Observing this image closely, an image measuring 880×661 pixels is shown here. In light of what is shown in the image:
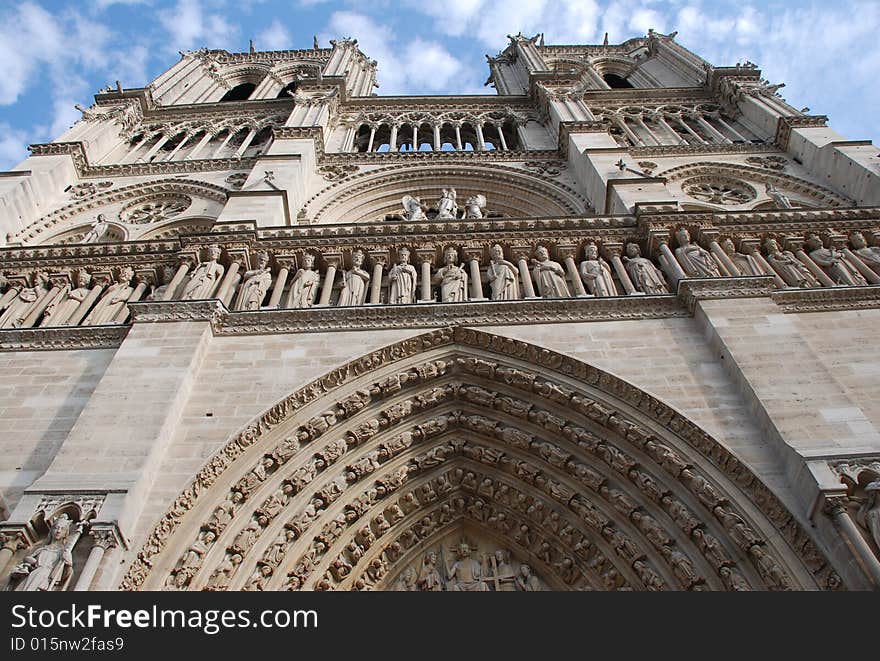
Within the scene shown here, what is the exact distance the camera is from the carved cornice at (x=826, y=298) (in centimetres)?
848

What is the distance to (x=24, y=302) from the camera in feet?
31.6

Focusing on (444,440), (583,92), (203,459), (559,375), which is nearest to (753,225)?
(559,375)

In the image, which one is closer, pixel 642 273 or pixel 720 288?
pixel 720 288

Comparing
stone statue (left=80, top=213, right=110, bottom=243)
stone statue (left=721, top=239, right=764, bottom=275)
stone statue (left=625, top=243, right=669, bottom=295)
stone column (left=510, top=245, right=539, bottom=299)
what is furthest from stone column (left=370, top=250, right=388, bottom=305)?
stone statue (left=80, top=213, right=110, bottom=243)

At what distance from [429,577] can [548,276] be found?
3.84m

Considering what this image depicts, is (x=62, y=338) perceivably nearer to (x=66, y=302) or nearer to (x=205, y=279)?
(x=66, y=302)

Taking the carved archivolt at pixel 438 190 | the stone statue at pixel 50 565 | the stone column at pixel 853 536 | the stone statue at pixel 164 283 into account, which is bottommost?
the stone column at pixel 853 536

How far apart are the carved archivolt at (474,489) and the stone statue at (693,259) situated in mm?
2323

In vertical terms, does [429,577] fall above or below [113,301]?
below

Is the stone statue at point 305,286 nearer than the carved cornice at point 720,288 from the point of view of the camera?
No

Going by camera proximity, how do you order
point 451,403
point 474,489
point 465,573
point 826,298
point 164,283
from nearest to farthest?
point 465,573, point 474,489, point 451,403, point 826,298, point 164,283

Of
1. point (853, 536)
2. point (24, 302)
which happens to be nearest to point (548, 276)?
point (853, 536)

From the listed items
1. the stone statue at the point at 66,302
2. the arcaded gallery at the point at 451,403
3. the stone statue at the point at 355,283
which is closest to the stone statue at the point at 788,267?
the arcaded gallery at the point at 451,403

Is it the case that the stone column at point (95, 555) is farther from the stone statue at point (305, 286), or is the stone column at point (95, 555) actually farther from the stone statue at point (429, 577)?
the stone statue at point (305, 286)
